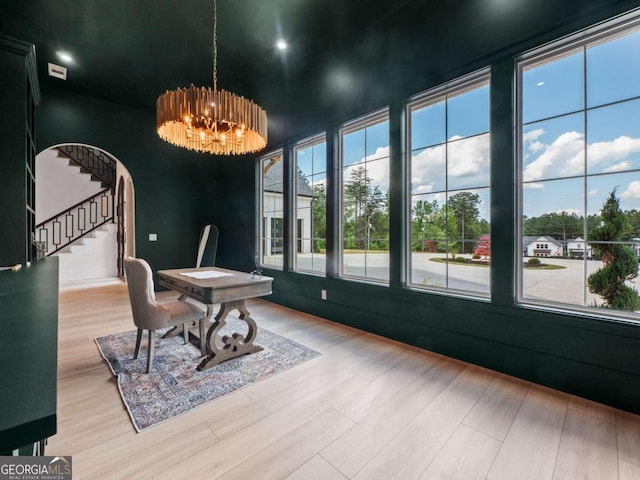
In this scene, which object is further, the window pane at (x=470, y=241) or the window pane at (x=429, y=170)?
the window pane at (x=429, y=170)

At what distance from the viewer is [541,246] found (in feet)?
7.33

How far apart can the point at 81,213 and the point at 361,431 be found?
8521mm

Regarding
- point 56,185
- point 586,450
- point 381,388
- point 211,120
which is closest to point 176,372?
point 381,388

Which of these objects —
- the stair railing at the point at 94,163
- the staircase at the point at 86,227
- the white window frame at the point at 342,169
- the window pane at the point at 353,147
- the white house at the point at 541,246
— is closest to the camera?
the white house at the point at 541,246

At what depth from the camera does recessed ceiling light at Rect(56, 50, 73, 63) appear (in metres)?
3.46

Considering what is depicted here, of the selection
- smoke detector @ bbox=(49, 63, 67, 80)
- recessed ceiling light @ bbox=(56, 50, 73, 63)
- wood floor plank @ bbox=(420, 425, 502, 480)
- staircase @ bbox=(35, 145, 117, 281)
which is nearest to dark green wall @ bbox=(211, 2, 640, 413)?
wood floor plank @ bbox=(420, 425, 502, 480)

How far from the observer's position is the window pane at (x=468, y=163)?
8.21 ft

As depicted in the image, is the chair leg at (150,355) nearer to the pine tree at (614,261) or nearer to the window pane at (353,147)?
the window pane at (353,147)

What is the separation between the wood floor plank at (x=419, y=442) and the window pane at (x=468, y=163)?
176 centimetres

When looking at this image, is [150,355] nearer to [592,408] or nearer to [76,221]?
[592,408]

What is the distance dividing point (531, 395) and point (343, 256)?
221 centimetres

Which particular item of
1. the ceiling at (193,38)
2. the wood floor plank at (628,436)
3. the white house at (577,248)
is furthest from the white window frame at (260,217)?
the wood floor plank at (628,436)

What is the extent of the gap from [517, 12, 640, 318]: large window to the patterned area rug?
2.13m

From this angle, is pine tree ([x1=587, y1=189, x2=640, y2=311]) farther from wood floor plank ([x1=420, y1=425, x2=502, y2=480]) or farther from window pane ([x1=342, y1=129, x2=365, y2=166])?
window pane ([x1=342, y1=129, x2=365, y2=166])
